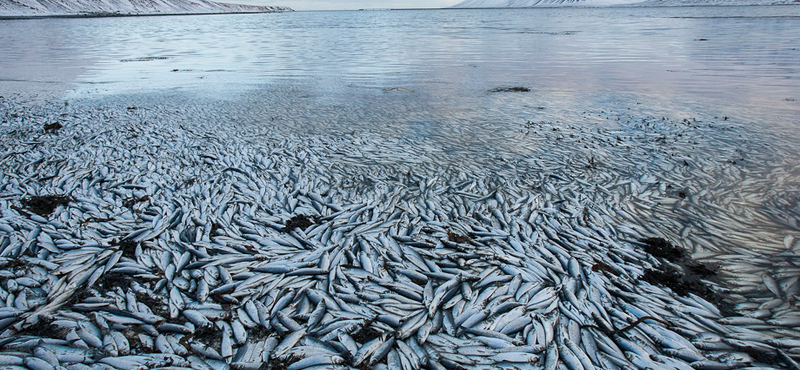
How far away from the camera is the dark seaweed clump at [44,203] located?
4480mm

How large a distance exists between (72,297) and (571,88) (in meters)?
12.1

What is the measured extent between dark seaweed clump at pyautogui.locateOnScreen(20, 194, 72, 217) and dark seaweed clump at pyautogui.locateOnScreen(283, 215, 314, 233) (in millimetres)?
2727

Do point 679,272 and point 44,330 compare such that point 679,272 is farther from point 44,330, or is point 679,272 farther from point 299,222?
point 44,330

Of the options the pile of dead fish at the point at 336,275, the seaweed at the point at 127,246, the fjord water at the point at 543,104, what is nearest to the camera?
the pile of dead fish at the point at 336,275

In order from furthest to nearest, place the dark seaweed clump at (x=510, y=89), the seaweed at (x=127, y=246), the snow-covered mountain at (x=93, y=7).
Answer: the snow-covered mountain at (x=93, y=7), the dark seaweed clump at (x=510, y=89), the seaweed at (x=127, y=246)

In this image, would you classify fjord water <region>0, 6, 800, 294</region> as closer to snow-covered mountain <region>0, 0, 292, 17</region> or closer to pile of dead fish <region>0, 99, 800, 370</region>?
pile of dead fish <region>0, 99, 800, 370</region>

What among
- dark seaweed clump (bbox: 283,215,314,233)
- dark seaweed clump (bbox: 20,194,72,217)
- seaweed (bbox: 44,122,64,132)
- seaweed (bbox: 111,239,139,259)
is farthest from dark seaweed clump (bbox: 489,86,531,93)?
seaweed (bbox: 44,122,64,132)

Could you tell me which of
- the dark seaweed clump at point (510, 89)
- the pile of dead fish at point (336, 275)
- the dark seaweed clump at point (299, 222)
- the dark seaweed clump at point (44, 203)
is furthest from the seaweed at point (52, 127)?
the dark seaweed clump at point (510, 89)

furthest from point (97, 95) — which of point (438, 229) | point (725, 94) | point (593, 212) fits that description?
point (725, 94)

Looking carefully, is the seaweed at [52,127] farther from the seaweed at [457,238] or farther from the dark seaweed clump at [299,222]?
the seaweed at [457,238]

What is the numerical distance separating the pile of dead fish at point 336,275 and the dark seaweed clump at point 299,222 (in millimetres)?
22

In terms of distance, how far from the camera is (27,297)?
312cm

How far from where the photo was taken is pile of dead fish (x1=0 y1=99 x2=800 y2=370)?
8.71 ft

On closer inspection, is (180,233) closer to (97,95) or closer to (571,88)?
Answer: (97,95)
